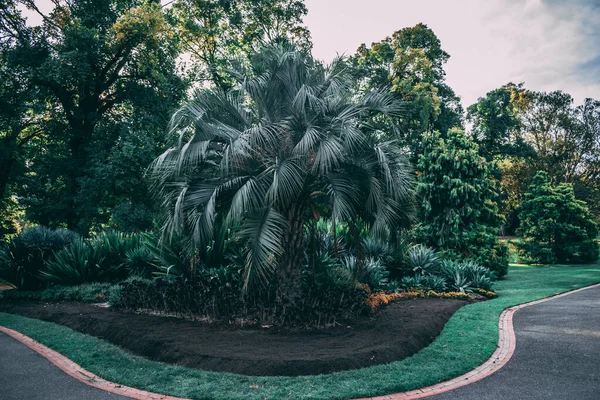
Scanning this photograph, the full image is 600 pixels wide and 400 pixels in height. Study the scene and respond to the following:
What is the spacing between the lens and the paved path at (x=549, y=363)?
4809 mm

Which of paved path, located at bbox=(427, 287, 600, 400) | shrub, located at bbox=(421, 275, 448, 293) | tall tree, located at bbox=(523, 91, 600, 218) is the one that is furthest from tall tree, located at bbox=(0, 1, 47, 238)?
tall tree, located at bbox=(523, 91, 600, 218)

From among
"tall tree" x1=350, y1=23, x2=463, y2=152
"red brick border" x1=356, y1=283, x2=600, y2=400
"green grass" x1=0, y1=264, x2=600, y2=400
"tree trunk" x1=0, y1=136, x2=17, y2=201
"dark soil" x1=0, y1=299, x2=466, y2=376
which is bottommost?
"red brick border" x1=356, y1=283, x2=600, y2=400

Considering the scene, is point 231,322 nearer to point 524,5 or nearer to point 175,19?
point 524,5

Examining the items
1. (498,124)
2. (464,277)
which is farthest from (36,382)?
(498,124)

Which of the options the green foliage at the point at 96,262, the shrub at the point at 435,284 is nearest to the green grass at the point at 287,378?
the green foliage at the point at 96,262

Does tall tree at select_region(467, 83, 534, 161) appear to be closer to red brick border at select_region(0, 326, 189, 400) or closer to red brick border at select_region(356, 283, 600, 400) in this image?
red brick border at select_region(356, 283, 600, 400)

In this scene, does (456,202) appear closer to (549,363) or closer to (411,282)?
(411,282)

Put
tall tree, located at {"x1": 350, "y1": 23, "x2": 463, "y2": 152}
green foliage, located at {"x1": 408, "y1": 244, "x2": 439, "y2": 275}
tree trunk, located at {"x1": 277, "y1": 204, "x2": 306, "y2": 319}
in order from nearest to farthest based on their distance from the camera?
1. tree trunk, located at {"x1": 277, "y1": 204, "x2": 306, "y2": 319}
2. green foliage, located at {"x1": 408, "y1": 244, "x2": 439, "y2": 275}
3. tall tree, located at {"x1": 350, "y1": 23, "x2": 463, "y2": 152}

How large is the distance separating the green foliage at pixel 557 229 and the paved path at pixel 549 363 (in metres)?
15.9

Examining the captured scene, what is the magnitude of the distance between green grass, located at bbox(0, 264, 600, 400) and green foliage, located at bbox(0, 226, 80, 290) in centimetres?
456

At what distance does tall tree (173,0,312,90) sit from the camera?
80.5 feet

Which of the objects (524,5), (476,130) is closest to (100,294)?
(524,5)

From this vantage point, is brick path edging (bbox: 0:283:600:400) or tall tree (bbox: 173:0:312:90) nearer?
brick path edging (bbox: 0:283:600:400)

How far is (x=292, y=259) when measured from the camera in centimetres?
816
